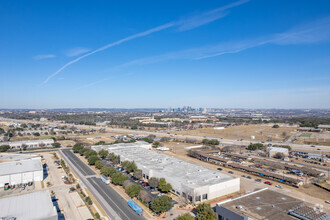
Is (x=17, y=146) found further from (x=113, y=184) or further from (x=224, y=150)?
(x=224, y=150)

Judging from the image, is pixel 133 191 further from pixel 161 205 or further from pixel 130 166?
pixel 130 166

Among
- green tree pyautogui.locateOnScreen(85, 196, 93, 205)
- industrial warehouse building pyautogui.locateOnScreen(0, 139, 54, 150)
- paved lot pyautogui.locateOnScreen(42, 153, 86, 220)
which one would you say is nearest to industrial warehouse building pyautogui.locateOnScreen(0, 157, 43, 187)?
paved lot pyautogui.locateOnScreen(42, 153, 86, 220)

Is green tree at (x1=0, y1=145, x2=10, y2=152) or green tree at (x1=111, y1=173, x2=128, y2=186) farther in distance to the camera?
green tree at (x1=0, y1=145, x2=10, y2=152)

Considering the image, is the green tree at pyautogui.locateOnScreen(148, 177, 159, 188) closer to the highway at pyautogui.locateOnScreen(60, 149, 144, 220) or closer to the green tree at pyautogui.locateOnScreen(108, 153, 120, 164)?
the highway at pyautogui.locateOnScreen(60, 149, 144, 220)

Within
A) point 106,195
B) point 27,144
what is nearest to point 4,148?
point 27,144

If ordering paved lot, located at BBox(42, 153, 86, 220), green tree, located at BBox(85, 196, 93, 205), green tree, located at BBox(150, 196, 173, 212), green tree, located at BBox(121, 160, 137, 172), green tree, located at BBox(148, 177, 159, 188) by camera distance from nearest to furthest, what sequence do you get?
green tree, located at BBox(150, 196, 173, 212) < paved lot, located at BBox(42, 153, 86, 220) < green tree, located at BBox(85, 196, 93, 205) < green tree, located at BBox(148, 177, 159, 188) < green tree, located at BBox(121, 160, 137, 172)

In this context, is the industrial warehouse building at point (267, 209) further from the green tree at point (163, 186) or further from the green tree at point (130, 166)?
the green tree at point (130, 166)

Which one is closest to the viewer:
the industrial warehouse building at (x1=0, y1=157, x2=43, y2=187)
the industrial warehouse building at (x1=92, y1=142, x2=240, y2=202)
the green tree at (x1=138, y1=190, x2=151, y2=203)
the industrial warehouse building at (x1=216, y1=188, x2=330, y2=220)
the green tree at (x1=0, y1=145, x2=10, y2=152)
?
the industrial warehouse building at (x1=216, y1=188, x2=330, y2=220)
